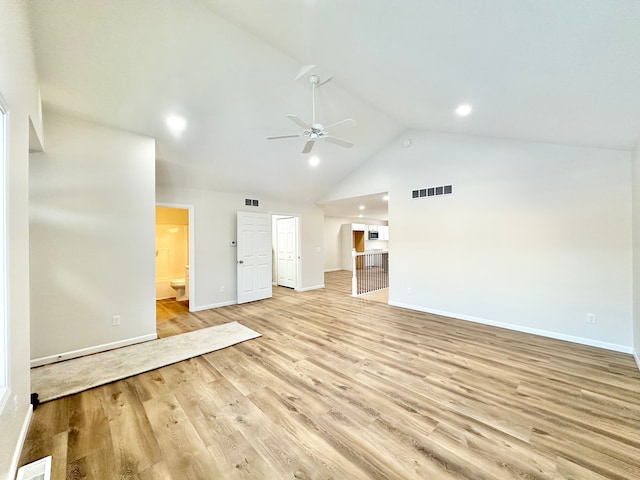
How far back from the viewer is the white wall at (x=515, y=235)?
3365 mm

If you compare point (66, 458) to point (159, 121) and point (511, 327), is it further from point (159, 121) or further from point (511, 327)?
point (511, 327)

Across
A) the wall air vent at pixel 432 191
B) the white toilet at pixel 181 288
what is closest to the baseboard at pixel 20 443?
the white toilet at pixel 181 288

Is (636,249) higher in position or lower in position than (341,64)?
lower

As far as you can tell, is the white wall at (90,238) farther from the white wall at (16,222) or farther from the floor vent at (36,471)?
the floor vent at (36,471)

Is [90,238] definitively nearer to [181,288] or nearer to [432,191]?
[181,288]

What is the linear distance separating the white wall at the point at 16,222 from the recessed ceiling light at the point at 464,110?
425 cm

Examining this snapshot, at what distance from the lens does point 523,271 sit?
3979 mm

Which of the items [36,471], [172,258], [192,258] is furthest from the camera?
[172,258]

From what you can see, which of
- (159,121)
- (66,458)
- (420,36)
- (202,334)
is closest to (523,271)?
(420,36)

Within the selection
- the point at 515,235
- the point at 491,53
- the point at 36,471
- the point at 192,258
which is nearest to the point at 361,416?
the point at 36,471

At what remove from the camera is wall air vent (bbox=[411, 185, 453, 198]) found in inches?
187

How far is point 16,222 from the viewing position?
1.86m

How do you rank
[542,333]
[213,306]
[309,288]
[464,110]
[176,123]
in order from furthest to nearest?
[309,288], [213,306], [542,333], [176,123], [464,110]

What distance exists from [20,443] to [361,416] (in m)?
2.49
